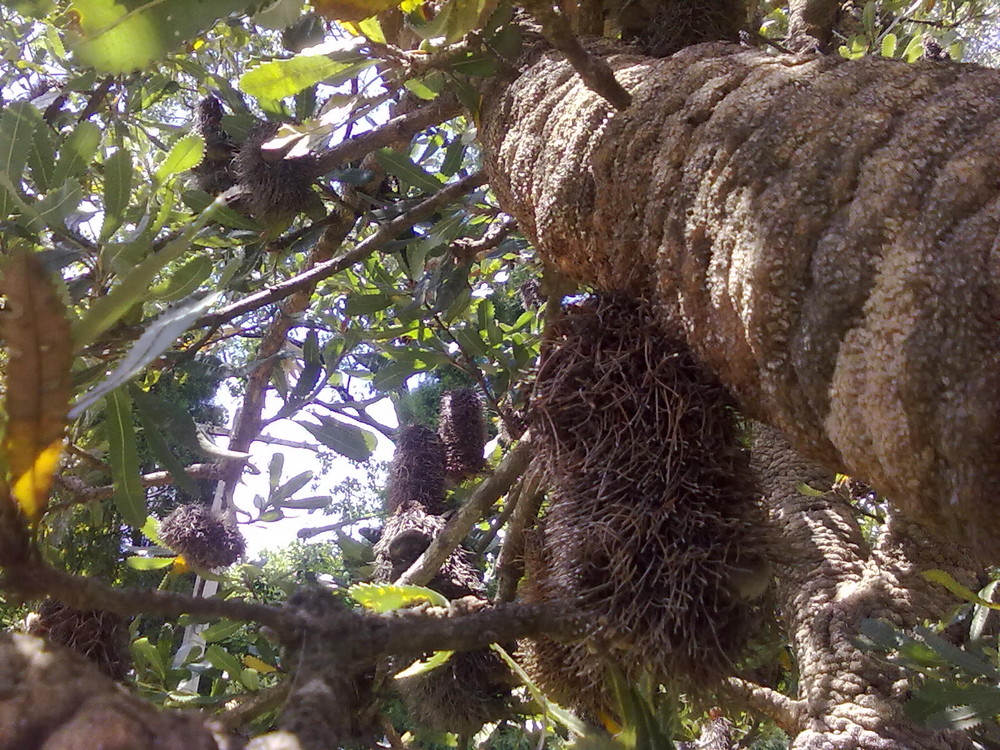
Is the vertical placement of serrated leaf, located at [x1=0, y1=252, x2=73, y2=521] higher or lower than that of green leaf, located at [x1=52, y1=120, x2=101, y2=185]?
lower

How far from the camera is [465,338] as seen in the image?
6.88 feet

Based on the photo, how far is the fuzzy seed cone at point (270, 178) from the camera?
1684 millimetres

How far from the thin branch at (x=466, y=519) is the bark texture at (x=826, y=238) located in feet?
2.53

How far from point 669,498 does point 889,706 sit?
83 centimetres

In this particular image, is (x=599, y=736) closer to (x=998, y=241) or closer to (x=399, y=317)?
(x=998, y=241)

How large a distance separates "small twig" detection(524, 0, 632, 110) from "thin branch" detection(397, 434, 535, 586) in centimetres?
82

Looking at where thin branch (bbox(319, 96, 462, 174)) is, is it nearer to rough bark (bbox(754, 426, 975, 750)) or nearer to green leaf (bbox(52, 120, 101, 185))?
green leaf (bbox(52, 120, 101, 185))

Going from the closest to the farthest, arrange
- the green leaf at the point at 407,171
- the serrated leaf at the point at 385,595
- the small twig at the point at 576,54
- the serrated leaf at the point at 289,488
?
the small twig at the point at 576,54
the serrated leaf at the point at 385,595
the green leaf at the point at 407,171
the serrated leaf at the point at 289,488

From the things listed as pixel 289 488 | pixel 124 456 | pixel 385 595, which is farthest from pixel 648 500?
pixel 289 488

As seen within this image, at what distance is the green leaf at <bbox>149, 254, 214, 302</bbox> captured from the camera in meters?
1.21

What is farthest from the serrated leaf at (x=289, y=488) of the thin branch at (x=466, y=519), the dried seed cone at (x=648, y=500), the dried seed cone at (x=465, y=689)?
the dried seed cone at (x=648, y=500)

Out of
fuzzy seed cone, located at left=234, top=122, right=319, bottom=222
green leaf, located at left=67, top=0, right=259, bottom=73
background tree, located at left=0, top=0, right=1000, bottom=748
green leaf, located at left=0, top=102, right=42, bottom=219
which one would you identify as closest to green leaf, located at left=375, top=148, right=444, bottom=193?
background tree, located at left=0, top=0, right=1000, bottom=748

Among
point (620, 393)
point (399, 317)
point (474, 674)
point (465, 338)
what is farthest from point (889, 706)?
point (399, 317)

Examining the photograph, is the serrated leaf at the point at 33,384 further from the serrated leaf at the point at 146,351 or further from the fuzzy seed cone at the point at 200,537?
the fuzzy seed cone at the point at 200,537
